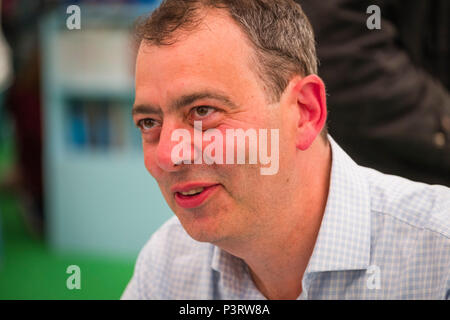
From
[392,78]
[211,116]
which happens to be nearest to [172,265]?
[211,116]

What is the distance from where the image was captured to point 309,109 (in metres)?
1.03

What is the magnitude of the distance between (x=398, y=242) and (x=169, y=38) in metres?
0.55

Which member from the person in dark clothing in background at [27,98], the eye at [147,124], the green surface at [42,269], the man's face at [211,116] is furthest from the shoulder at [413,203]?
the person in dark clothing in background at [27,98]

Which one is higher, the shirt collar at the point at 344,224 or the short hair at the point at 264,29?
the short hair at the point at 264,29

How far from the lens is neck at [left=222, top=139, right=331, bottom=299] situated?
107 centimetres

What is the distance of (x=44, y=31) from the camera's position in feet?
10.5

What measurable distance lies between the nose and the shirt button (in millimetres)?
577

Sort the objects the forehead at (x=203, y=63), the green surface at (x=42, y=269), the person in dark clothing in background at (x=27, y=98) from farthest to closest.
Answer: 1. the person in dark clothing in background at (x=27, y=98)
2. the green surface at (x=42, y=269)
3. the forehead at (x=203, y=63)

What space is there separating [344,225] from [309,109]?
23cm

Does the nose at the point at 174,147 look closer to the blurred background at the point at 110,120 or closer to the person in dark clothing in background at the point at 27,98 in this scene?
the blurred background at the point at 110,120

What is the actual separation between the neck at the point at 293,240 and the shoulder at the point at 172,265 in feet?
0.42

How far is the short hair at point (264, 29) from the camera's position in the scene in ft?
3.19
